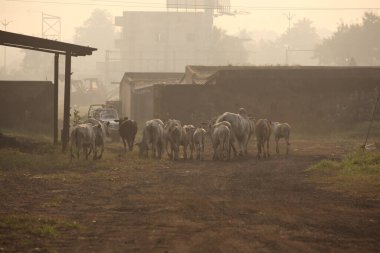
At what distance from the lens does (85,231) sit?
1169cm

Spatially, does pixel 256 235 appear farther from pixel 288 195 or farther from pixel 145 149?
pixel 145 149

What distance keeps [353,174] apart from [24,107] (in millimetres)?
21354

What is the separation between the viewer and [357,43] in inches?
4427

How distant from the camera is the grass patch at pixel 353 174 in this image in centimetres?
1706

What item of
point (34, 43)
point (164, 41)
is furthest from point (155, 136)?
point (164, 41)

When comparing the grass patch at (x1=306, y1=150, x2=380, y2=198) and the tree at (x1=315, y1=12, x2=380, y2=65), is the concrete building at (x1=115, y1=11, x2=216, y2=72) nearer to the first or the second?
the tree at (x1=315, y1=12, x2=380, y2=65)

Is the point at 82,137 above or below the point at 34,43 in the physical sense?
below

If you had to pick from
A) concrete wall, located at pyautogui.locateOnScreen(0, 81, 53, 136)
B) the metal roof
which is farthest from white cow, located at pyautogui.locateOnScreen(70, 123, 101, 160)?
concrete wall, located at pyautogui.locateOnScreen(0, 81, 53, 136)

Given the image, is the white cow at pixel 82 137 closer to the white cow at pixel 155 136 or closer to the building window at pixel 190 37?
the white cow at pixel 155 136

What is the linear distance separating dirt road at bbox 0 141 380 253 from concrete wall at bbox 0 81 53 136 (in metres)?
16.1

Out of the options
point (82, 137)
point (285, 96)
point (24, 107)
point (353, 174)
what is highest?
point (285, 96)

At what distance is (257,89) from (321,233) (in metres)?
27.7

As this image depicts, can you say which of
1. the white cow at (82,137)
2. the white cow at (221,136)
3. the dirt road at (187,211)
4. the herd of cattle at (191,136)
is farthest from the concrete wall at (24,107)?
the dirt road at (187,211)

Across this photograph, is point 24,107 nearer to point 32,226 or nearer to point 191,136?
point 191,136
